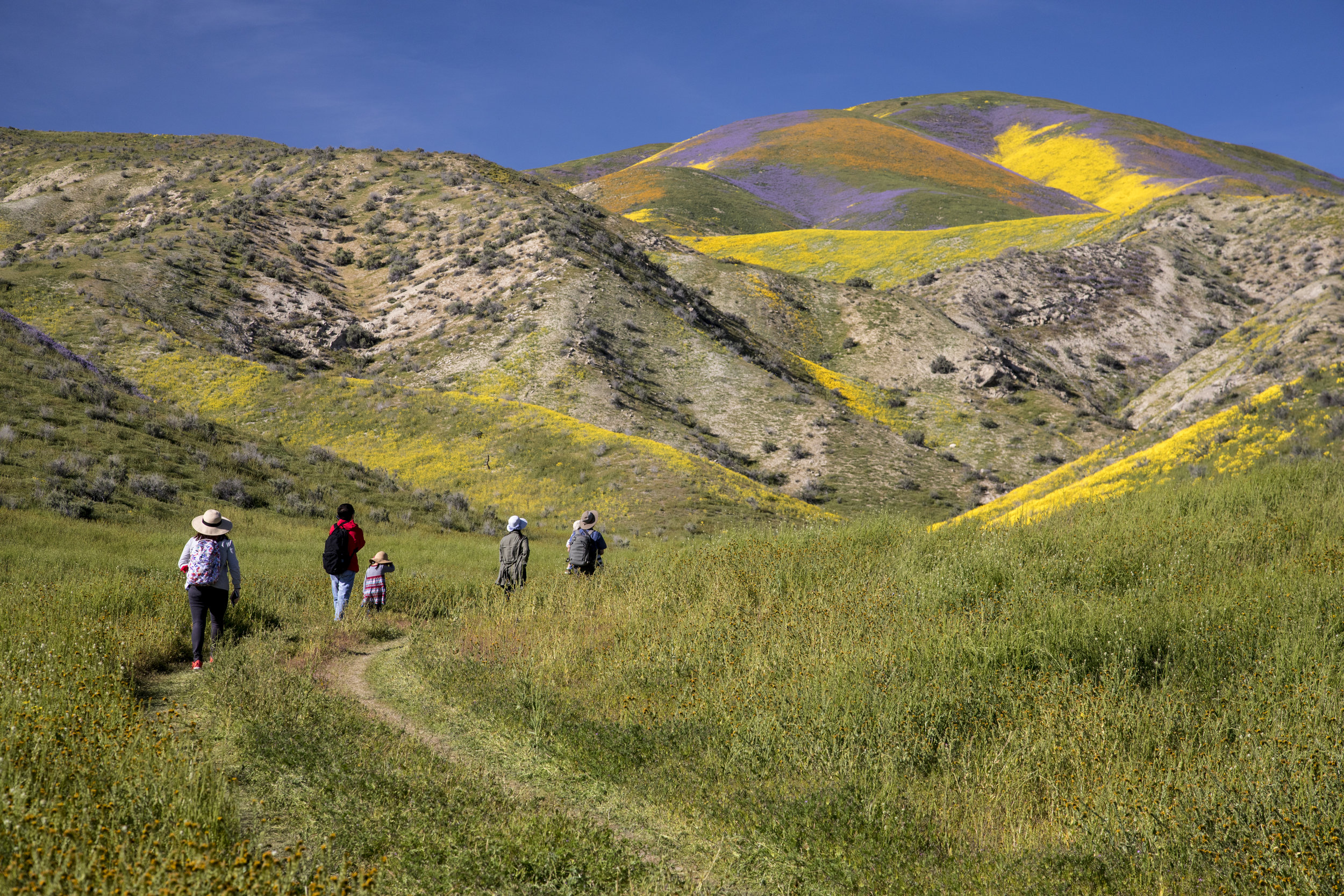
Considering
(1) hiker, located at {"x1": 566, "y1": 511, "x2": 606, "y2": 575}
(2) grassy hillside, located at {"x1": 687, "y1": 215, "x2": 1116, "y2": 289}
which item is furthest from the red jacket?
(2) grassy hillside, located at {"x1": 687, "y1": 215, "x2": 1116, "y2": 289}

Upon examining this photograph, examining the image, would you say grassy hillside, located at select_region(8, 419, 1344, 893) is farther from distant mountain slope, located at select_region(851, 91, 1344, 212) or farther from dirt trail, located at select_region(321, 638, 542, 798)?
distant mountain slope, located at select_region(851, 91, 1344, 212)

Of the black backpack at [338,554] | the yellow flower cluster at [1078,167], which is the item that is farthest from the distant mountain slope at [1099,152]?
the black backpack at [338,554]

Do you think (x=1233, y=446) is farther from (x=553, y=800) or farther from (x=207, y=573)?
(x=207, y=573)

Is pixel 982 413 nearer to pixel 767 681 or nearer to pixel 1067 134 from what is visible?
pixel 767 681

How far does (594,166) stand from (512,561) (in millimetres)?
129210

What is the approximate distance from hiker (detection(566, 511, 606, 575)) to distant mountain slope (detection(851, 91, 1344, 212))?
3156 inches

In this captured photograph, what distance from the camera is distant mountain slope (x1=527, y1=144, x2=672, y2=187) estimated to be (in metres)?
120

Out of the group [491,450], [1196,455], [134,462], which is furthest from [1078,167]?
[134,462]

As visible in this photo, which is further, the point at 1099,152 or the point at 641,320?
the point at 1099,152

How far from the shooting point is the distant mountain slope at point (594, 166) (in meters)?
120

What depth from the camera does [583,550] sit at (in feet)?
40.0

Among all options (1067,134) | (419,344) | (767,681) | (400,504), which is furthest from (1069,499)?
(1067,134)

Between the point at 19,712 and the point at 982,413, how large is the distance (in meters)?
43.9

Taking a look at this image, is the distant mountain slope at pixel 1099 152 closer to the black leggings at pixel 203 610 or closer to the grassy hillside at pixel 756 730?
the grassy hillside at pixel 756 730
